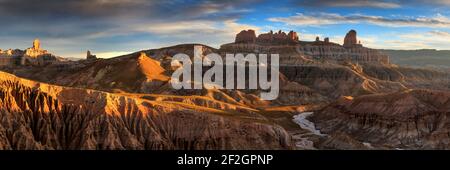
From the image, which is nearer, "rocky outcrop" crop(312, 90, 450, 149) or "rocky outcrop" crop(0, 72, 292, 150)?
"rocky outcrop" crop(0, 72, 292, 150)

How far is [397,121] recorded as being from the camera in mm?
137750

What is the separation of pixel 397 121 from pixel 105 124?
73.2m

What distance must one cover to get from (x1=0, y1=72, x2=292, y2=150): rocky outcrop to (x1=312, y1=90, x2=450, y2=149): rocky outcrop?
26688mm

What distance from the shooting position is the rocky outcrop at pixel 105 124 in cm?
8806

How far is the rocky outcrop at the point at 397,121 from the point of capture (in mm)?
128625

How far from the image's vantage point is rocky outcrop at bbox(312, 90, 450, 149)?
129 metres

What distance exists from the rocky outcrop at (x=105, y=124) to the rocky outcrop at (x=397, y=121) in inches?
1051

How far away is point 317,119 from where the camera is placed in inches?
6727

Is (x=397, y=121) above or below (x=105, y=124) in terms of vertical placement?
below

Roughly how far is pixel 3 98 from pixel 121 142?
18.2m

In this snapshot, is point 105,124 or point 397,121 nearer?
point 105,124

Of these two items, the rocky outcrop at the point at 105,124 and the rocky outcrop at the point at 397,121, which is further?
the rocky outcrop at the point at 397,121
